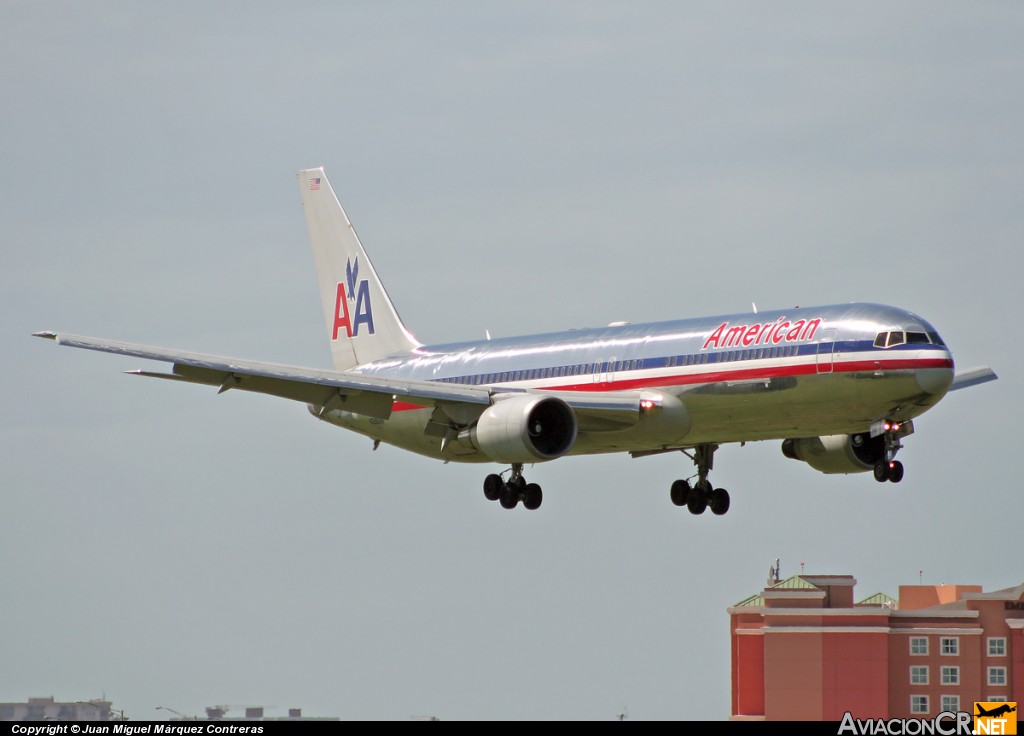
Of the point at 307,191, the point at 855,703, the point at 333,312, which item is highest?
the point at 307,191

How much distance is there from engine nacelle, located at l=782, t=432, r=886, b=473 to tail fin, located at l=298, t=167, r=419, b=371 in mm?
17115

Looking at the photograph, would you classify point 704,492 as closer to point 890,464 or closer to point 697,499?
point 697,499

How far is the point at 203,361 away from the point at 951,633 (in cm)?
8759

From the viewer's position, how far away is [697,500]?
2798 inches

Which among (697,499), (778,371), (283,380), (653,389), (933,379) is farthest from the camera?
(697,499)

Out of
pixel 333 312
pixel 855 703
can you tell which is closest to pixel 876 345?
pixel 333 312

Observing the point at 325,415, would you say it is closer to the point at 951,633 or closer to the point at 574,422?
the point at 574,422

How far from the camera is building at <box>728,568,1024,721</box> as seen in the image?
134625 mm

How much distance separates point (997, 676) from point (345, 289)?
73653 millimetres

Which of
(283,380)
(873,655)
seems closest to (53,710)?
(283,380)

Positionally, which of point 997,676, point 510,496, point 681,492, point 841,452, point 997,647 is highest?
point 841,452

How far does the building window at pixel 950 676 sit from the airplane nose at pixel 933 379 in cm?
8295

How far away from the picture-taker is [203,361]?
6425 cm

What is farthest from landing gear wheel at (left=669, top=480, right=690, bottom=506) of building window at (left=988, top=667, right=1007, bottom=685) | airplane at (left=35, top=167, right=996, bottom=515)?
building window at (left=988, top=667, right=1007, bottom=685)
